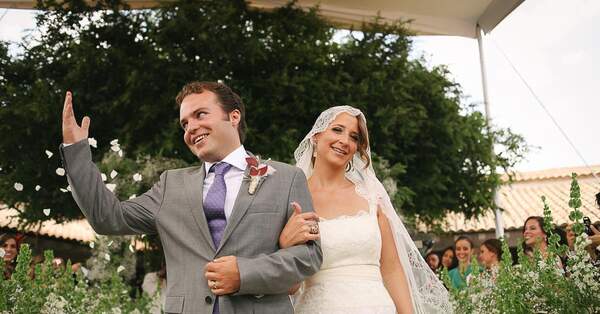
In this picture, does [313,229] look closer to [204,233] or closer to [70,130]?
[204,233]

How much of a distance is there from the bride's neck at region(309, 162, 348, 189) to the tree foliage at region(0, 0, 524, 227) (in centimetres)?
500

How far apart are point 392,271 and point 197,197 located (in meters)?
1.46

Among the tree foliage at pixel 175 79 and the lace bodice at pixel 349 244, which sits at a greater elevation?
the tree foliage at pixel 175 79

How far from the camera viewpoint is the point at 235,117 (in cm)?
262

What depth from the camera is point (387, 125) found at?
30.3 ft

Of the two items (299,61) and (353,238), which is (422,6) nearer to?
(299,61)

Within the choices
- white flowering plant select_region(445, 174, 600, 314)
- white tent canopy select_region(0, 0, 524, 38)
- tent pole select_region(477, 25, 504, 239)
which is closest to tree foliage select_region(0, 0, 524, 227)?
white tent canopy select_region(0, 0, 524, 38)

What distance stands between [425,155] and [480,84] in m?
1.99

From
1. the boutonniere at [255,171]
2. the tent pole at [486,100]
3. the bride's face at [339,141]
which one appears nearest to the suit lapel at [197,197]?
the boutonniere at [255,171]

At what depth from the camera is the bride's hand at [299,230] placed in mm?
2328

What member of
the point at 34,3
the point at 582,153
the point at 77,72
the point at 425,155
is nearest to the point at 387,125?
the point at 425,155

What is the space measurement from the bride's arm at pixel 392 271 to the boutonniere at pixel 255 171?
48.5 inches

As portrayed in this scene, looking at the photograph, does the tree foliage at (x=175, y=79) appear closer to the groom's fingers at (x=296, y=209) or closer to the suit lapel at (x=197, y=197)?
the suit lapel at (x=197, y=197)

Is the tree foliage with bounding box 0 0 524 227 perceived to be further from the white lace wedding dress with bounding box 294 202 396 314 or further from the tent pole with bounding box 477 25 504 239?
the white lace wedding dress with bounding box 294 202 396 314
